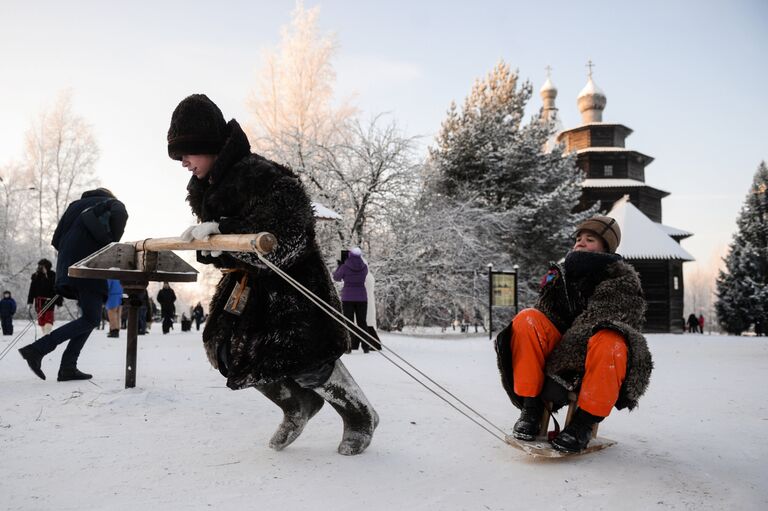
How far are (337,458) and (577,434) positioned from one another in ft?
3.87

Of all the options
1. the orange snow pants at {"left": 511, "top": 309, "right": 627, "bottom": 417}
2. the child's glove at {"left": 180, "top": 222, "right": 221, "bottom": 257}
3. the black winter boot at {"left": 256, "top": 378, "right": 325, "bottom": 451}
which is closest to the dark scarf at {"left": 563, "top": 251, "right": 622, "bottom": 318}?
the orange snow pants at {"left": 511, "top": 309, "right": 627, "bottom": 417}

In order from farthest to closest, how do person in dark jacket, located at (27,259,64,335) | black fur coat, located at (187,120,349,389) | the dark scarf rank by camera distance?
person in dark jacket, located at (27,259,64,335)
the dark scarf
black fur coat, located at (187,120,349,389)

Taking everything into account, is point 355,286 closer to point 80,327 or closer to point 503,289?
point 80,327

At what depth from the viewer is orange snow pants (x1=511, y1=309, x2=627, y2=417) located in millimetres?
2717

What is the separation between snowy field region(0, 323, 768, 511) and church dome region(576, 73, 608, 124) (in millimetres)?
36783

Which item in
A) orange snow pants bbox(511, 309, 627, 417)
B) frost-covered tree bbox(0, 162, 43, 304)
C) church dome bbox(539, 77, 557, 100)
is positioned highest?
church dome bbox(539, 77, 557, 100)

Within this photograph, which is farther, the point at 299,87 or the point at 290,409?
the point at 299,87

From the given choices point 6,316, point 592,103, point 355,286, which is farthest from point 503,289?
point 592,103

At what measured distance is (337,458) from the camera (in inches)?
111

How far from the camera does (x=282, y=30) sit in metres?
26.3

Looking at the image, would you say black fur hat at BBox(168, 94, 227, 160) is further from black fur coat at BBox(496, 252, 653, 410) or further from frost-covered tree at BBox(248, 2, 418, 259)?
frost-covered tree at BBox(248, 2, 418, 259)

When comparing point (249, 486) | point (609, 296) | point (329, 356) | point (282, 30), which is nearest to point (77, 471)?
point (249, 486)

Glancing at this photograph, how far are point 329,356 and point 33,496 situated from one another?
1.32 meters

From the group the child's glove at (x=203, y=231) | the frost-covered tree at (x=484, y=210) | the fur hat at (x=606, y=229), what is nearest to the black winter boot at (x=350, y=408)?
the child's glove at (x=203, y=231)
